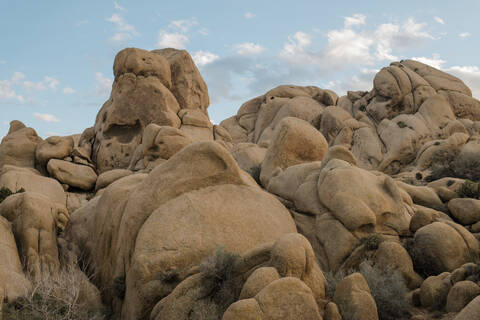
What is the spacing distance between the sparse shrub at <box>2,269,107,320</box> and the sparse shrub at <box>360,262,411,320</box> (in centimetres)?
750

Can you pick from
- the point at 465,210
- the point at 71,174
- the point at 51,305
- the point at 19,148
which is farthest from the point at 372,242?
the point at 19,148

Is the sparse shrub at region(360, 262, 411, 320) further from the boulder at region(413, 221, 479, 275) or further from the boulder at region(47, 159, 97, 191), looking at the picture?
the boulder at region(47, 159, 97, 191)

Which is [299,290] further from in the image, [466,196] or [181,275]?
[466,196]

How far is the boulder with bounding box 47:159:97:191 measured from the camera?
29.3m

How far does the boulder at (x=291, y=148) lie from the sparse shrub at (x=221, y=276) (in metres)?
10.7

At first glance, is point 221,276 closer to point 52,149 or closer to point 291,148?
point 291,148

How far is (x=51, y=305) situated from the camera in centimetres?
1162

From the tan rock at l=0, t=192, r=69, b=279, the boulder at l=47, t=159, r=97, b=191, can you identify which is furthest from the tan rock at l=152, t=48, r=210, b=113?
the tan rock at l=0, t=192, r=69, b=279

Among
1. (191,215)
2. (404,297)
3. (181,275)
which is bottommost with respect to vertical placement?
(404,297)

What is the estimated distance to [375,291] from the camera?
11.6 metres

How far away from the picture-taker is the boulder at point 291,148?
21.6m

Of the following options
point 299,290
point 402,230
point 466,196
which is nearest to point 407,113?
point 466,196

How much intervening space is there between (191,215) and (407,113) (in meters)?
36.2

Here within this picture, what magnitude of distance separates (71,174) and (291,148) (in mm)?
16117
